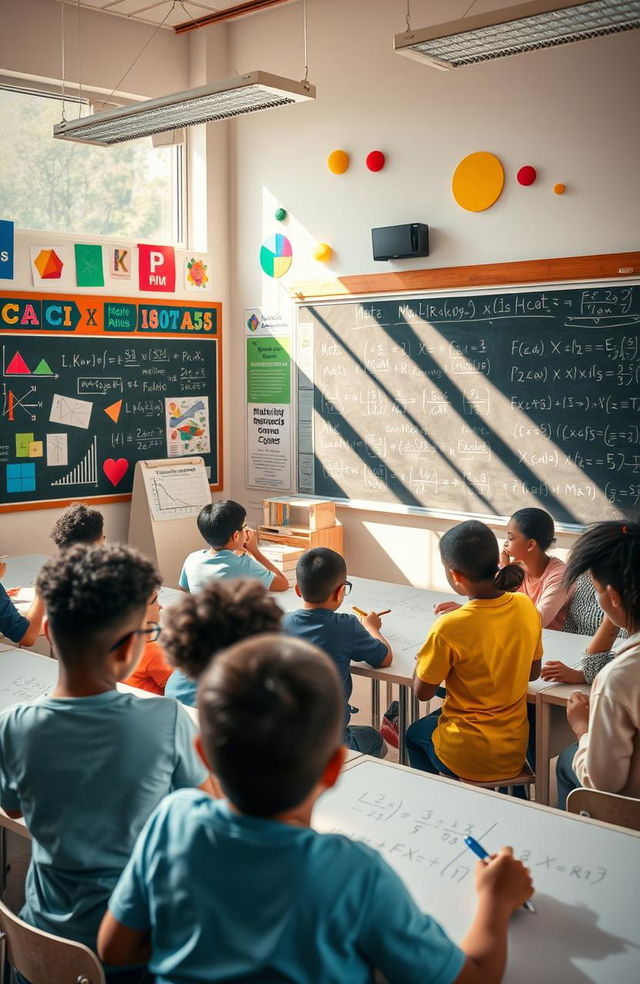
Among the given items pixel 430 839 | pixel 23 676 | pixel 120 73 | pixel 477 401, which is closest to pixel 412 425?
pixel 477 401

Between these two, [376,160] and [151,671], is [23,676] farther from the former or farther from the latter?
[376,160]

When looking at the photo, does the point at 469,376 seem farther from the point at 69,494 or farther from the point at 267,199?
the point at 69,494

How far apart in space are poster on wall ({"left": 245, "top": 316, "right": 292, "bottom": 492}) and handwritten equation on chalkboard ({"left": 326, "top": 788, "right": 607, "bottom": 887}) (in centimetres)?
438

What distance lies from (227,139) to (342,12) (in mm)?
1176

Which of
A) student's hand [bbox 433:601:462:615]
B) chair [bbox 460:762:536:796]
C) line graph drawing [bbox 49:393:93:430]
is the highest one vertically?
line graph drawing [bbox 49:393:93:430]

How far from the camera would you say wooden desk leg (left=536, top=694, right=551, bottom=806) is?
2.83 meters

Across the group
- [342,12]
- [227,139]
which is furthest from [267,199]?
[342,12]

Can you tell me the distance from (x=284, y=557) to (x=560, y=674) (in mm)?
2313

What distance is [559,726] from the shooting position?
2.97 metres

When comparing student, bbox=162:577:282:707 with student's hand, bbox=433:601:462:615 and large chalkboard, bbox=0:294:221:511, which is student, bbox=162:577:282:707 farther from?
large chalkboard, bbox=0:294:221:511

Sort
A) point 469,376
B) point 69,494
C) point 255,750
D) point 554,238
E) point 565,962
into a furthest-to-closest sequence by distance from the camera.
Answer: point 69,494 → point 469,376 → point 554,238 → point 565,962 → point 255,750

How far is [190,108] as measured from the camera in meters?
4.12

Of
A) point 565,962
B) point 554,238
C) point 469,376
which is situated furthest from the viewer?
point 469,376

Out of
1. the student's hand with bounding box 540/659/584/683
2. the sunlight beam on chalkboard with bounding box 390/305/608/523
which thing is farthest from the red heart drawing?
the student's hand with bounding box 540/659/584/683
